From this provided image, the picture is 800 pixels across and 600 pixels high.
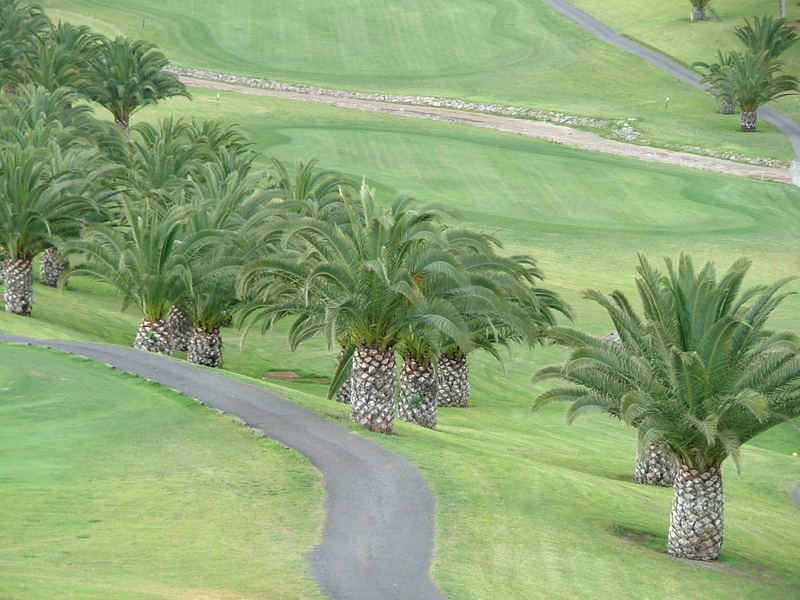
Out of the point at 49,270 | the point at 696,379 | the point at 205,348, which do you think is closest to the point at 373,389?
the point at 696,379

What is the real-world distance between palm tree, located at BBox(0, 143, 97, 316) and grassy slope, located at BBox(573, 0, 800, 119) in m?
77.5

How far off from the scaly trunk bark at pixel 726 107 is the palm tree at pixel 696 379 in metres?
82.2

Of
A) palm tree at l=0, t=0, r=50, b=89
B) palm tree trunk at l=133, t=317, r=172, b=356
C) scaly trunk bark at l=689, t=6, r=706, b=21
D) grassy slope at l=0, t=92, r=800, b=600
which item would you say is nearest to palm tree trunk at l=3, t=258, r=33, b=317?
grassy slope at l=0, t=92, r=800, b=600

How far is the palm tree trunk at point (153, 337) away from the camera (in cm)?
3612

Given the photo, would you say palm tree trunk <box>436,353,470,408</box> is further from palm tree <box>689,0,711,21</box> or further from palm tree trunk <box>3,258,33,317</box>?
palm tree <box>689,0,711,21</box>

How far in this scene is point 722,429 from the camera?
2475cm

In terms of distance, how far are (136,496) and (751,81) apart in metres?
83.5

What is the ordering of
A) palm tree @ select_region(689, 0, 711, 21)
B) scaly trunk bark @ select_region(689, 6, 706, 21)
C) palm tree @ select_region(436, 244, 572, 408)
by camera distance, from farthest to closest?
scaly trunk bark @ select_region(689, 6, 706, 21)
palm tree @ select_region(689, 0, 711, 21)
palm tree @ select_region(436, 244, 572, 408)

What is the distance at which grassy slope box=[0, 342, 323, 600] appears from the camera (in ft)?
58.4

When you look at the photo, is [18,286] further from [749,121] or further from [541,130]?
[749,121]

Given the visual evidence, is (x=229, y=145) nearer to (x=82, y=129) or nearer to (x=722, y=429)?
(x=82, y=129)

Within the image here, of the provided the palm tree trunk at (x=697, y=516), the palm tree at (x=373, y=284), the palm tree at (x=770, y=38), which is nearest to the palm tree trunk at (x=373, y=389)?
the palm tree at (x=373, y=284)

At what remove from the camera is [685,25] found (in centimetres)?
12094

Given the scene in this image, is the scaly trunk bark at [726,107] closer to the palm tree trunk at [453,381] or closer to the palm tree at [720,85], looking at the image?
the palm tree at [720,85]
